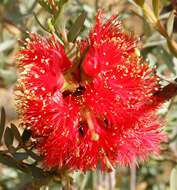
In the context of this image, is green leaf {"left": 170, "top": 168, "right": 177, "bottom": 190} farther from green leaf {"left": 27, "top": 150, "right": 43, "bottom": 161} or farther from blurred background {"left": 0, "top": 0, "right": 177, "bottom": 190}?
green leaf {"left": 27, "top": 150, "right": 43, "bottom": 161}

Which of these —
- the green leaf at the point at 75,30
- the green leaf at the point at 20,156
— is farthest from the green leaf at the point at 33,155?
the green leaf at the point at 75,30

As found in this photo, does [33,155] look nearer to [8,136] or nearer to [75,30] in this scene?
[8,136]

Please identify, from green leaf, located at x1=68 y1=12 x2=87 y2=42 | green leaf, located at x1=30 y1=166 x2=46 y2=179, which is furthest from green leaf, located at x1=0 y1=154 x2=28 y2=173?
green leaf, located at x1=68 y1=12 x2=87 y2=42

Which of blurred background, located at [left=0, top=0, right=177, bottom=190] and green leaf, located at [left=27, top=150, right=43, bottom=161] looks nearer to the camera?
green leaf, located at [left=27, top=150, right=43, bottom=161]

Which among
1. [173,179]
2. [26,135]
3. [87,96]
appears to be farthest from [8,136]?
[173,179]

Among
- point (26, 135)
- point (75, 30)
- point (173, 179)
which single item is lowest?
point (173, 179)

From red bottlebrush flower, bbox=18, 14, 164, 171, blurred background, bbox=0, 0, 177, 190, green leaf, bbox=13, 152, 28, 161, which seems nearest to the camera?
red bottlebrush flower, bbox=18, 14, 164, 171

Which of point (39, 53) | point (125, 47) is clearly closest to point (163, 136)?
point (125, 47)

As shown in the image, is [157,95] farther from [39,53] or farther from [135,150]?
[39,53]
